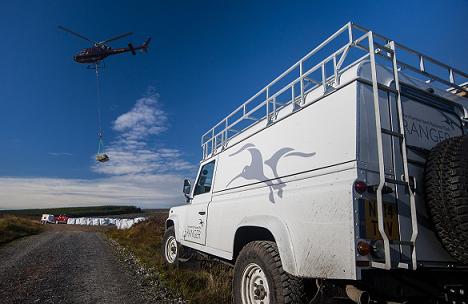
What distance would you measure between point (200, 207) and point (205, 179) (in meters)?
0.65

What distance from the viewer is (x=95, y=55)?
70.0 feet

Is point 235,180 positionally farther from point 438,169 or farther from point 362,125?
point 438,169

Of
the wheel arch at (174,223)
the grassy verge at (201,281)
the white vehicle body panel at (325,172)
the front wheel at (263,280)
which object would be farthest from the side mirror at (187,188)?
the front wheel at (263,280)

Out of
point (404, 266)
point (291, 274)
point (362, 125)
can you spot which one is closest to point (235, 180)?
point (291, 274)

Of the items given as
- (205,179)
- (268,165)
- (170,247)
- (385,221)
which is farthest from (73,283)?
(385,221)

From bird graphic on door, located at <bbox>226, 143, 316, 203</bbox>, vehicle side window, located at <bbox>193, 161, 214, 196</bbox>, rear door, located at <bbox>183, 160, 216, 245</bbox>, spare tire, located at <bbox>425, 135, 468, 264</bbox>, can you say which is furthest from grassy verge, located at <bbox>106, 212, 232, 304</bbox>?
spare tire, located at <bbox>425, 135, 468, 264</bbox>

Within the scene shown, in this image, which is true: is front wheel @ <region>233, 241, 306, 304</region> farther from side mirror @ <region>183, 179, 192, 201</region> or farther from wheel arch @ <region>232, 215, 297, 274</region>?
side mirror @ <region>183, 179, 192, 201</region>

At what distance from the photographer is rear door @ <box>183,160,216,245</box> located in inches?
225

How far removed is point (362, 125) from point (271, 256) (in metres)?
1.63

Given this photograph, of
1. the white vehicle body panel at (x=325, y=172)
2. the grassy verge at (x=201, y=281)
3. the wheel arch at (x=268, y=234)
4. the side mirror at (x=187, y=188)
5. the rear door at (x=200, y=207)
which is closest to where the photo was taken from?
the white vehicle body panel at (x=325, y=172)

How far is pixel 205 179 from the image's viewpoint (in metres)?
6.43

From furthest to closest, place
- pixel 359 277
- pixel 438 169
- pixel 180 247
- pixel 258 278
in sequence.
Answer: pixel 180 247 → pixel 258 278 → pixel 438 169 → pixel 359 277

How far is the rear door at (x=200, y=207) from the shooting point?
5711 millimetres

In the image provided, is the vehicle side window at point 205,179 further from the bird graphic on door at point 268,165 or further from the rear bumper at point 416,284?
the rear bumper at point 416,284
